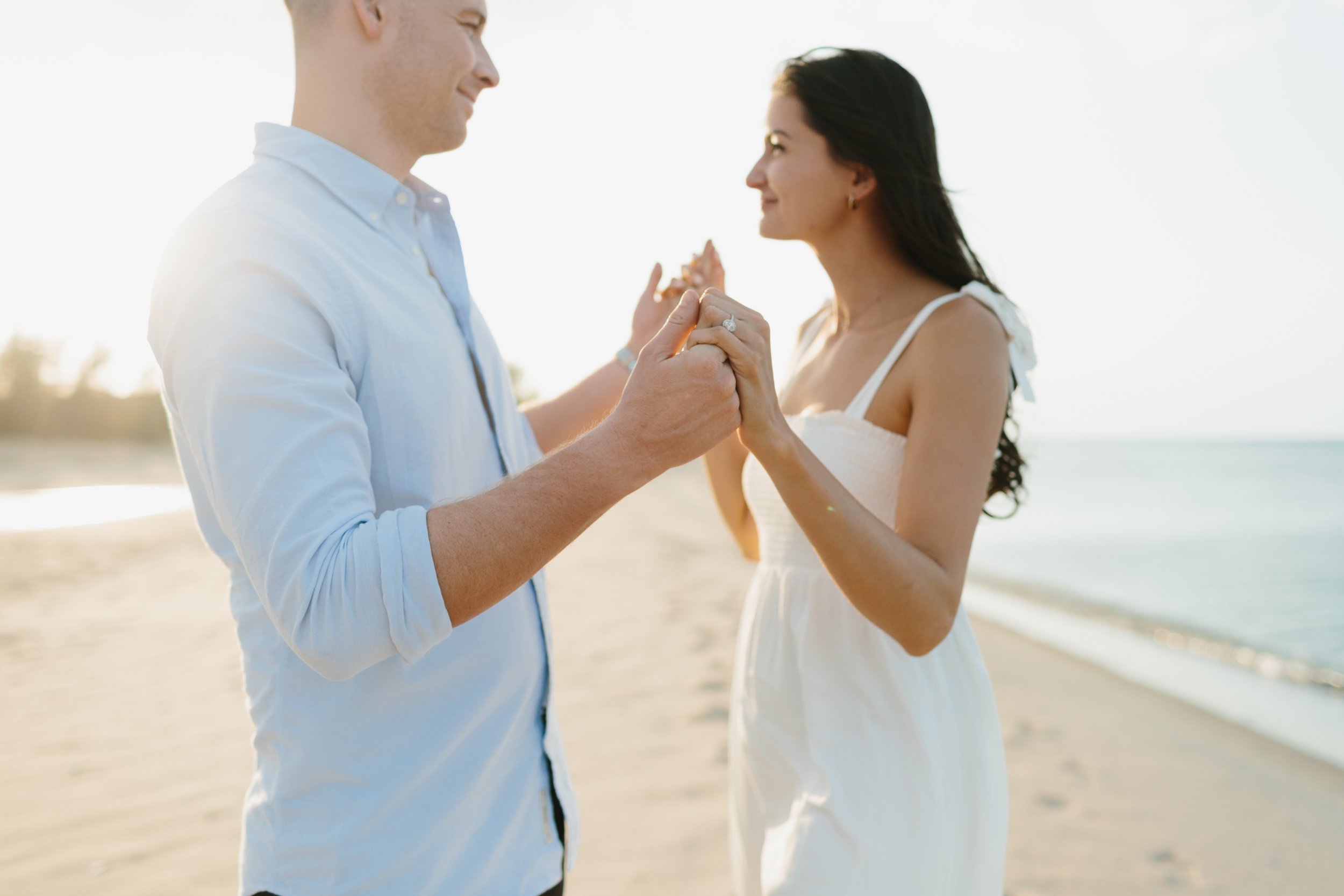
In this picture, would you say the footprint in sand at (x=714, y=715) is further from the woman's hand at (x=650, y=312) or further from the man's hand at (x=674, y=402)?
the man's hand at (x=674, y=402)

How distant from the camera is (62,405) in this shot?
105 ft

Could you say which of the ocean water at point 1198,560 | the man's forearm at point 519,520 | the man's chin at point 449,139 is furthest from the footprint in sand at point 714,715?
the man's forearm at point 519,520

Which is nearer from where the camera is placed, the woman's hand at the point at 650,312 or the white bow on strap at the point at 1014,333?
the white bow on strap at the point at 1014,333

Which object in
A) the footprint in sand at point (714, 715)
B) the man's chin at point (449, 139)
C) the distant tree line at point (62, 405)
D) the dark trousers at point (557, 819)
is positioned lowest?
the distant tree line at point (62, 405)

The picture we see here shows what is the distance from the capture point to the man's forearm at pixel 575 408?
254 cm

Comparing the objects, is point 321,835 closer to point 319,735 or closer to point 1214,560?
point 319,735

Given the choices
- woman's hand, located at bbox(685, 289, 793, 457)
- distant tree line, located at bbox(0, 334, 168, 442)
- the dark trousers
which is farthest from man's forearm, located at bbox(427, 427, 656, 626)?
distant tree line, located at bbox(0, 334, 168, 442)

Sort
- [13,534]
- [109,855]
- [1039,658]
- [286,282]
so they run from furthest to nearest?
[13,534], [1039,658], [109,855], [286,282]

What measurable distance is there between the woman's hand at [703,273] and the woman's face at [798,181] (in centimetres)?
21

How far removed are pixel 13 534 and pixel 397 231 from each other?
49.5 feet

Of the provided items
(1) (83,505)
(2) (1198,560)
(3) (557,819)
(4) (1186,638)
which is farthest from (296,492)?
(1) (83,505)

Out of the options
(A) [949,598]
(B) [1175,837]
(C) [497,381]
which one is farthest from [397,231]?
(B) [1175,837]

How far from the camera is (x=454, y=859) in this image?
1581 millimetres

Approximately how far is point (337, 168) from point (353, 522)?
3.01 ft
